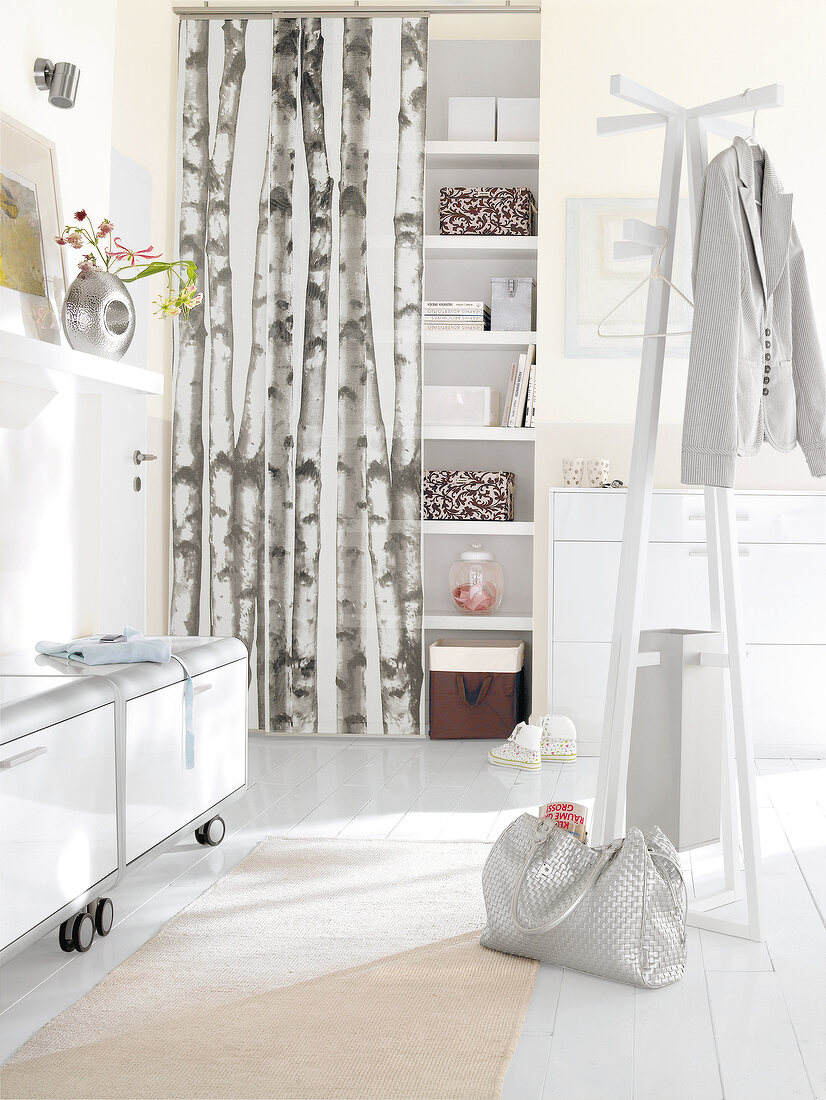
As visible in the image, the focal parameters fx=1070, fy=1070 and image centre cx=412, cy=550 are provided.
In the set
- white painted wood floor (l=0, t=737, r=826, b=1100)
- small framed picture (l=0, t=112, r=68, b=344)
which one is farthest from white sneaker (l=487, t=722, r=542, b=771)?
small framed picture (l=0, t=112, r=68, b=344)

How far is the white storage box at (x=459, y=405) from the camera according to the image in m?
4.44

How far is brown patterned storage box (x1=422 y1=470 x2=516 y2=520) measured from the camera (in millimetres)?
4445

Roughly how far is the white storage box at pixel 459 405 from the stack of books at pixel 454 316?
247mm

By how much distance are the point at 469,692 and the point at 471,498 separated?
800mm

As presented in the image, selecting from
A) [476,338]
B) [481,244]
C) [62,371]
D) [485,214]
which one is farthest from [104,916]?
[485,214]

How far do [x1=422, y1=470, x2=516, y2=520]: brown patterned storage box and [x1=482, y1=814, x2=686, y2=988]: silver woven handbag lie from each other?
2.45 metres

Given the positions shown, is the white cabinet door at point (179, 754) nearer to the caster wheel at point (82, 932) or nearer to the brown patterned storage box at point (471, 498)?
the caster wheel at point (82, 932)

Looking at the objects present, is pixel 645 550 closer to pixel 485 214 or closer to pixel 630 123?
pixel 630 123

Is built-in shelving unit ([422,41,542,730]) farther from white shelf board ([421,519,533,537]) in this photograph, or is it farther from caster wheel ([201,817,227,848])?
caster wheel ([201,817,227,848])

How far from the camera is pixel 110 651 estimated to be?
94.3 inches

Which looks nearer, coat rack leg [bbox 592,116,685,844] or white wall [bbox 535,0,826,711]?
coat rack leg [bbox 592,116,685,844]

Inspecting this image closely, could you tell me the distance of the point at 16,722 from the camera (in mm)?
Result: 1823

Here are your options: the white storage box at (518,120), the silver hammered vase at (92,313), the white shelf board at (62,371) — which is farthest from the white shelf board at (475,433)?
the silver hammered vase at (92,313)

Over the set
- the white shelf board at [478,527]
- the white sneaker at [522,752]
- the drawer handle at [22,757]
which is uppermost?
the white shelf board at [478,527]
